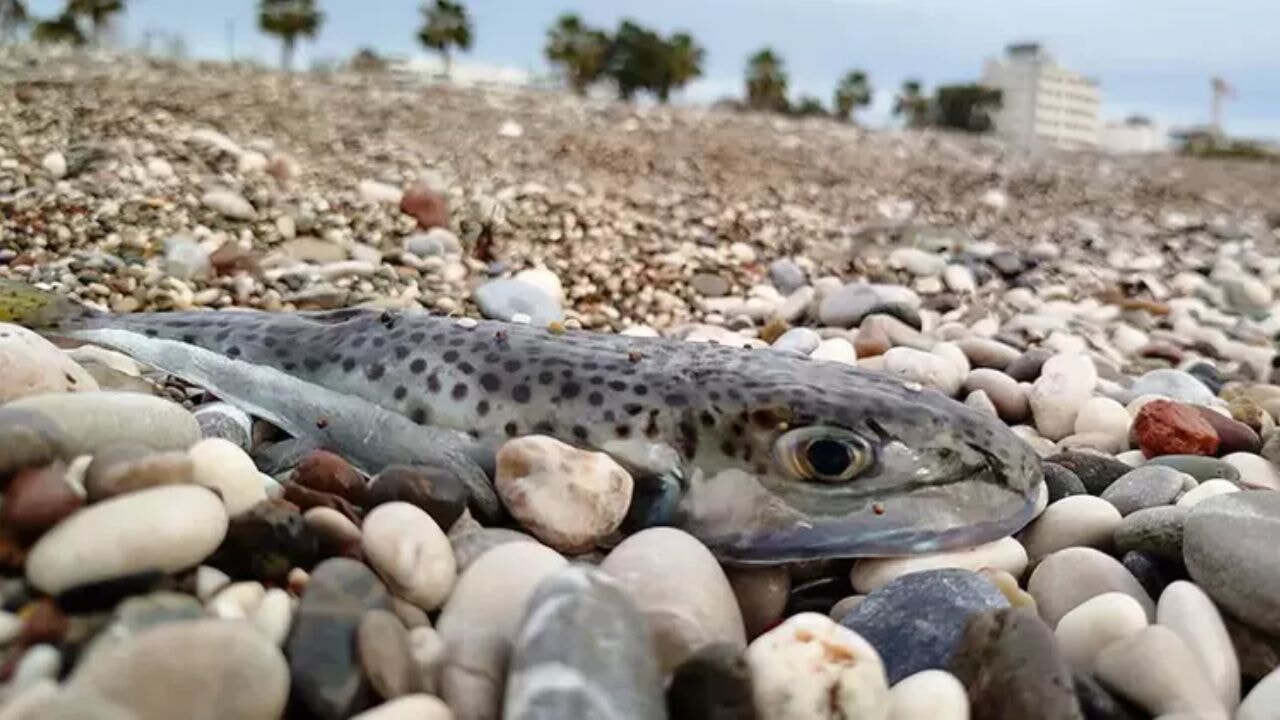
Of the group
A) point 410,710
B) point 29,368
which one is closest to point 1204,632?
point 410,710

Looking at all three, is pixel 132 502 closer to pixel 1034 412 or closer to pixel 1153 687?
pixel 1153 687

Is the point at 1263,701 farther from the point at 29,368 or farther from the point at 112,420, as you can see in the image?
the point at 29,368

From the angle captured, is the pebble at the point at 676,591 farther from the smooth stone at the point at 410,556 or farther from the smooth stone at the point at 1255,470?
the smooth stone at the point at 1255,470

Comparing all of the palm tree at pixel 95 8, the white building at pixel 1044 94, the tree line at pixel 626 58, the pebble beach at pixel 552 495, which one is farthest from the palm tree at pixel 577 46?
the pebble beach at pixel 552 495

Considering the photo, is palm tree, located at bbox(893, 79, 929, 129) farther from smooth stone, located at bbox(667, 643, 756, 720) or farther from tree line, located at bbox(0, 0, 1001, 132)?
smooth stone, located at bbox(667, 643, 756, 720)

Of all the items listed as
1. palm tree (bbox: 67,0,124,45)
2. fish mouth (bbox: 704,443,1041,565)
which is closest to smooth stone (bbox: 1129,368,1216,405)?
fish mouth (bbox: 704,443,1041,565)

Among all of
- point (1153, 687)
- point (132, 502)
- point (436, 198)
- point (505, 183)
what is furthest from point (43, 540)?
point (505, 183)
